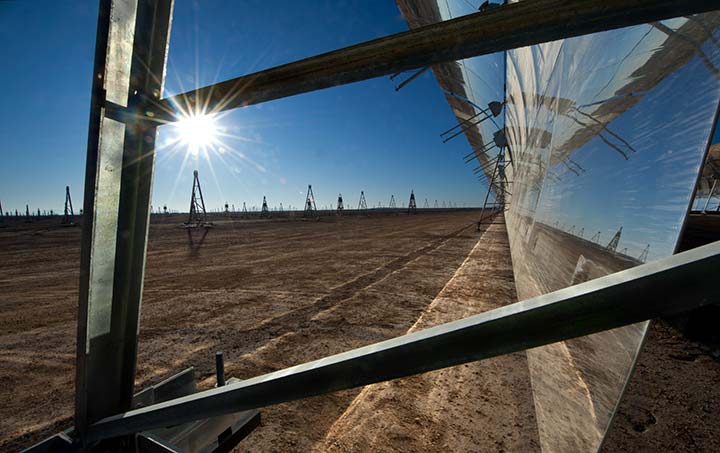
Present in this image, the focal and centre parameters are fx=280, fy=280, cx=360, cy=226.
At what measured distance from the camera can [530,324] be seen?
51 cm

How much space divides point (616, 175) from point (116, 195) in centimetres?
208

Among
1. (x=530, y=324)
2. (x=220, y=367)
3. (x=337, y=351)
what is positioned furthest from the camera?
(x=337, y=351)

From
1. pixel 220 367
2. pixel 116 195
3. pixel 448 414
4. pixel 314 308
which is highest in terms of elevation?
pixel 116 195

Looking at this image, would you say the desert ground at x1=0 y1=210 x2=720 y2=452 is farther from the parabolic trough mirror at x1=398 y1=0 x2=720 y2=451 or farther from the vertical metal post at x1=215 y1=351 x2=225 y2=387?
the parabolic trough mirror at x1=398 y1=0 x2=720 y2=451

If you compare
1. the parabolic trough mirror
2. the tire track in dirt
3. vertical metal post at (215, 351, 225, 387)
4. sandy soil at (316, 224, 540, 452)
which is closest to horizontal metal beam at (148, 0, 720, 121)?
the parabolic trough mirror

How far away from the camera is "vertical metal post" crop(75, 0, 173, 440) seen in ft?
3.59

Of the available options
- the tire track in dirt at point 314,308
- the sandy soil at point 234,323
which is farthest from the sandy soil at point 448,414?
the tire track in dirt at point 314,308

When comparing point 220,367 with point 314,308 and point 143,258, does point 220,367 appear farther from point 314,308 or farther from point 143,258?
point 314,308

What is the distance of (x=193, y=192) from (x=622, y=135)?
2293cm

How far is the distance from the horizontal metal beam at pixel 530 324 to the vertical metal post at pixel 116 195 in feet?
2.98

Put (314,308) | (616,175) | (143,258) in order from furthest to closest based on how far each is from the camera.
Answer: (314,308) < (143,258) < (616,175)

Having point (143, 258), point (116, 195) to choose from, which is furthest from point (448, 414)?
point (116, 195)

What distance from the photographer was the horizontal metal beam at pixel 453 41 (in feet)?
1.82

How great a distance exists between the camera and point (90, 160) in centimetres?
109
